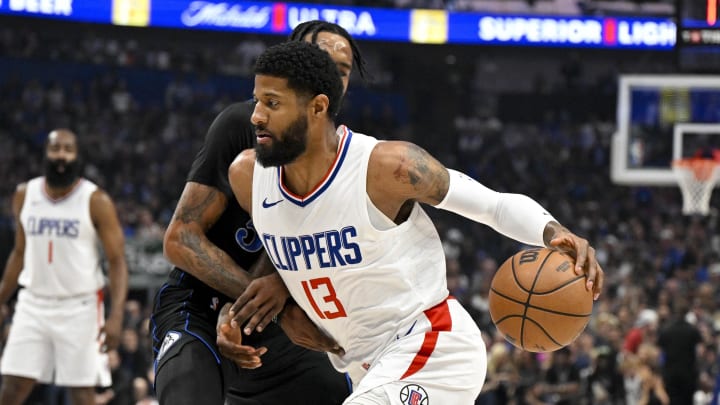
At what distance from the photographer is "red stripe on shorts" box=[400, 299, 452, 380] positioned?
11.3 ft

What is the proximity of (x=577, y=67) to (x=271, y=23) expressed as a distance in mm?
→ 9518

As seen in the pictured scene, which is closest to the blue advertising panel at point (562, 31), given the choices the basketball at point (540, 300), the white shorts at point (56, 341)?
the white shorts at point (56, 341)

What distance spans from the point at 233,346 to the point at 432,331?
0.69 metres

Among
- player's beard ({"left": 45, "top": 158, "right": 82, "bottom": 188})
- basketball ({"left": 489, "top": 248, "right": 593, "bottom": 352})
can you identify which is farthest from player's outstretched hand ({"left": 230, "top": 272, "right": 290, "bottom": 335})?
player's beard ({"left": 45, "top": 158, "right": 82, "bottom": 188})

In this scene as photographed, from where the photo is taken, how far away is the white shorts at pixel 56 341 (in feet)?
21.6

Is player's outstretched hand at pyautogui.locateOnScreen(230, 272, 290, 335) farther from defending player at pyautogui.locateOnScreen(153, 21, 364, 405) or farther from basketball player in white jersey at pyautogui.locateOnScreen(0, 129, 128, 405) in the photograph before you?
basketball player in white jersey at pyautogui.locateOnScreen(0, 129, 128, 405)

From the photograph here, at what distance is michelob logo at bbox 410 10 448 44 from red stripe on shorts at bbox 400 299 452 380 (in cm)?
1315

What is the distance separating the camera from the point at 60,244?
6.80 meters

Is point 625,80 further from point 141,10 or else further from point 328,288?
point 328,288

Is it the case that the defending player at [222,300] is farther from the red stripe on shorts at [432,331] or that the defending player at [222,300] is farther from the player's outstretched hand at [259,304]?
the red stripe on shorts at [432,331]

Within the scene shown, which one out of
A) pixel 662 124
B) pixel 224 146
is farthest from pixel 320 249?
pixel 662 124

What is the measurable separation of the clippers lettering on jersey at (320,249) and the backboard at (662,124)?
10.2 metres

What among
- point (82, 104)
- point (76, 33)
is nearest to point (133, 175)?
point (82, 104)

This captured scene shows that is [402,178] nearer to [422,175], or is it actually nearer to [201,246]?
[422,175]
